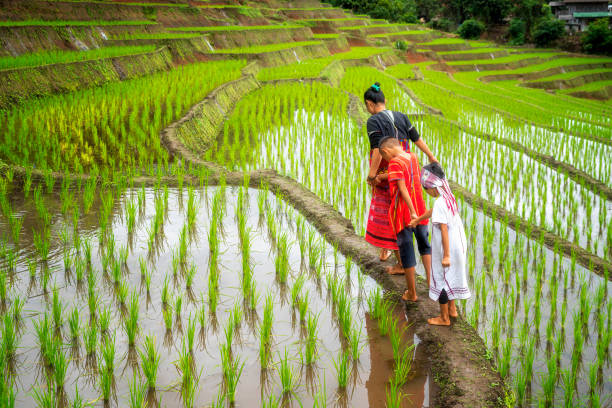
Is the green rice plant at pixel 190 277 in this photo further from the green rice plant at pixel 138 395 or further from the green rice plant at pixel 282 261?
the green rice plant at pixel 138 395

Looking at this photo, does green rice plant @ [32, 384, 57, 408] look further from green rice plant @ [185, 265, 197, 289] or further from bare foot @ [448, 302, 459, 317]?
bare foot @ [448, 302, 459, 317]

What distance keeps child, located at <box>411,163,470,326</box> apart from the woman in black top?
46 cm

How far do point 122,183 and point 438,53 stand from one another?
86.3ft

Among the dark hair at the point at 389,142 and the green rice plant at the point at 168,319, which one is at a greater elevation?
the dark hair at the point at 389,142

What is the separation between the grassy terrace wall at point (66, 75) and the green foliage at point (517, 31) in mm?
31996

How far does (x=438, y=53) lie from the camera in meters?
28.7

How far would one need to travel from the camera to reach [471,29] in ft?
127

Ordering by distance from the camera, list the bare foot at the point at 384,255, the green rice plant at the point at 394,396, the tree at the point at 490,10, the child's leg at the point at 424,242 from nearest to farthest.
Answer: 1. the green rice plant at the point at 394,396
2. the child's leg at the point at 424,242
3. the bare foot at the point at 384,255
4. the tree at the point at 490,10

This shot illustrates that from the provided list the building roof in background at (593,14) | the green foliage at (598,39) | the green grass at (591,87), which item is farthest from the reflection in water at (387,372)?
the building roof in background at (593,14)

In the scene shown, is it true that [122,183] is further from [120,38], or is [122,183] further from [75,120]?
[120,38]

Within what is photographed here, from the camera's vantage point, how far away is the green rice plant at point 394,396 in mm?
2238

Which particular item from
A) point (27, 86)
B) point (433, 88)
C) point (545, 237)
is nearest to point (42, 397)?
point (545, 237)

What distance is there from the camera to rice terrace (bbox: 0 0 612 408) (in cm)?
253

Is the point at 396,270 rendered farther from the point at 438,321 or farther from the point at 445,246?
the point at 445,246
